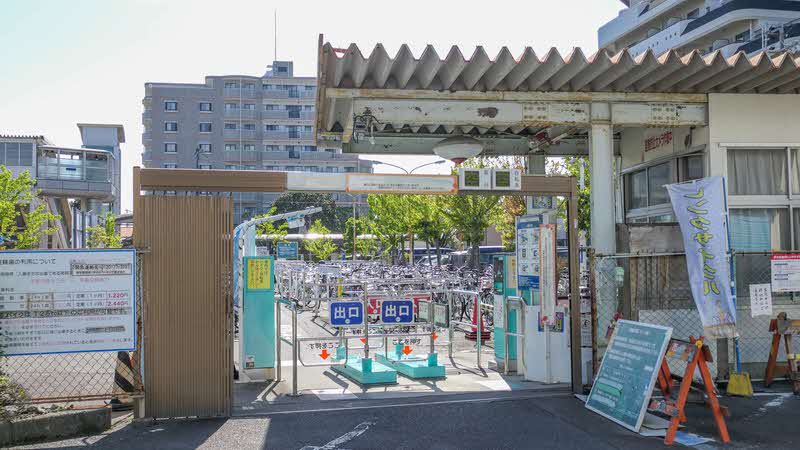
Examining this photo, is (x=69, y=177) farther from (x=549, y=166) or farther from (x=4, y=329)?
(x=4, y=329)

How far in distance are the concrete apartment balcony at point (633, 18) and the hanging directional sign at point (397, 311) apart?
5001 centimetres

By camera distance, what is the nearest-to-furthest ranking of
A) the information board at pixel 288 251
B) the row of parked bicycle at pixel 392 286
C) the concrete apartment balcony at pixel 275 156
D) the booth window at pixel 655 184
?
the booth window at pixel 655 184 < the row of parked bicycle at pixel 392 286 < the information board at pixel 288 251 < the concrete apartment balcony at pixel 275 156

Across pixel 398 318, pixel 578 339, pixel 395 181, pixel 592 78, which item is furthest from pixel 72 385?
pixel 592 78

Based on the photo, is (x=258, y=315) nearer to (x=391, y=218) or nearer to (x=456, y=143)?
(x=456, y=143)

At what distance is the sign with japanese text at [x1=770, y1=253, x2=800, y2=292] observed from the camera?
328 inches

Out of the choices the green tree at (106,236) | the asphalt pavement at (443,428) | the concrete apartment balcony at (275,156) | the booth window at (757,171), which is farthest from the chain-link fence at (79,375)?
the concrete apartment balcony at (275,156)

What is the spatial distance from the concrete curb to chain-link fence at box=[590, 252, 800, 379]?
5.78 m

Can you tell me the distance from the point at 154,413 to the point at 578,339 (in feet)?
16.2

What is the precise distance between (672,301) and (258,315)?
5688 millimetres

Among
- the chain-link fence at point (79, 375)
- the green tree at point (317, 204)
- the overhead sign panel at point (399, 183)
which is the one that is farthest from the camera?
the green tree at point (317, 204)

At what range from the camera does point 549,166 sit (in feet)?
88.0

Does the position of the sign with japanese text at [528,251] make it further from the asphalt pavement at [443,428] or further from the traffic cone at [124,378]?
the traffic cone at [124,378]

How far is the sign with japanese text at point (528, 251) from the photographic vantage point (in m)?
8.48

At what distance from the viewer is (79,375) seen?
31.2ft
